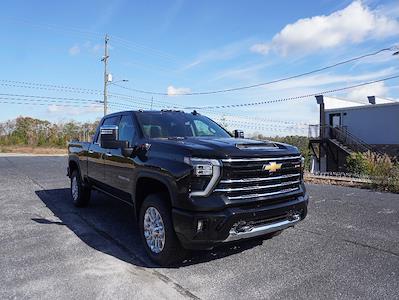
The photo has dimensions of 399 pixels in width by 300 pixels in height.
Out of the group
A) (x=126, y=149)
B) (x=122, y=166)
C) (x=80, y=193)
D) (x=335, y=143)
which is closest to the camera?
(x=126, y=149)

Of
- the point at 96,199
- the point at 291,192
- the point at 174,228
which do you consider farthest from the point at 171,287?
the point at 96,199

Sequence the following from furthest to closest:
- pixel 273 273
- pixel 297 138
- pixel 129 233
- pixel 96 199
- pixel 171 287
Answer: pixel 297 138, pixel 96 199, pixel 129 233, pixel 273 273, pixel 171 287

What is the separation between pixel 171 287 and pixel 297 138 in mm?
45080

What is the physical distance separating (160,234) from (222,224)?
911 mm

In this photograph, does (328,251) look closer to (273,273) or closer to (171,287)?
(273,273)

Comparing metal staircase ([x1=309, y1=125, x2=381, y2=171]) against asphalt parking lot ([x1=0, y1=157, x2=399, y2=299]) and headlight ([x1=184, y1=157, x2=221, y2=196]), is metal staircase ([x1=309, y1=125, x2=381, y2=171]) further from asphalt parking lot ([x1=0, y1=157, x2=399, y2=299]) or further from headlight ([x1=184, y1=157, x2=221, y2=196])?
headlight ([x1=184, y1=157, x2=221, y2=196])

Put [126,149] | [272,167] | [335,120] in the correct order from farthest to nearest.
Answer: [335,120] → [126,149] → [272,167]

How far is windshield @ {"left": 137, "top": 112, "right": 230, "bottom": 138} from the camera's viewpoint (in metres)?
5.59

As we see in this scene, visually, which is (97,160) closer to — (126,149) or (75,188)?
(75,188)

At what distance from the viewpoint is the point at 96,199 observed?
9094mm

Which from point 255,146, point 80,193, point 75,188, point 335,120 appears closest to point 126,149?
point 255,146

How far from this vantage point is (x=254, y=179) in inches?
170

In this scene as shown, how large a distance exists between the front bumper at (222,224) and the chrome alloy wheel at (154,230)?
1.32 ft

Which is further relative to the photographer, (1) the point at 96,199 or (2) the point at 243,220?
(1) the point at 96,199
